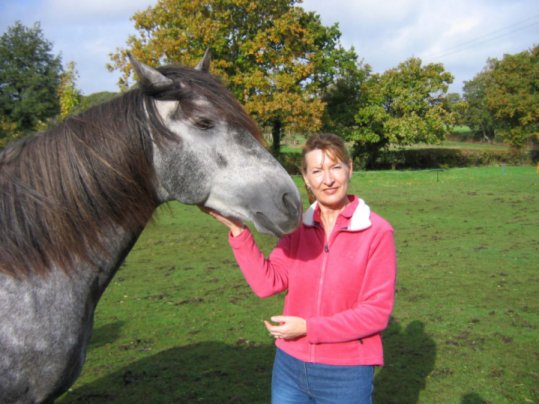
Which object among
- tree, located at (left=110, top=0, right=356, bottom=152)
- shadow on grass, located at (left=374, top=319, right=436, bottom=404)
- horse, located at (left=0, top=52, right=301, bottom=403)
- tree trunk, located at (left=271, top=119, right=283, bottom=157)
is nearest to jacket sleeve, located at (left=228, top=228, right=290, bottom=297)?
horse, located at (left=0, top=52, right=301, bottom=403)

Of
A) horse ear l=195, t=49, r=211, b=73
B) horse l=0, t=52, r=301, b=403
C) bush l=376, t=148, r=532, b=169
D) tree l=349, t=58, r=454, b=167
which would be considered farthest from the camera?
bush l=376, t=148, r=532, b=169

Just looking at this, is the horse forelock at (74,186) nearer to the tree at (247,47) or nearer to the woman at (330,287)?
the woman at (330,287)

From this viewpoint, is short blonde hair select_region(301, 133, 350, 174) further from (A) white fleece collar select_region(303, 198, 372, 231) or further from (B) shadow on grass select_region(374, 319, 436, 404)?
(B) shadow on grass select_region(374, 319, 436, 404)

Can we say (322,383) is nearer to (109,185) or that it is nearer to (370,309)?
(370,309)

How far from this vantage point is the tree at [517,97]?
35750mm

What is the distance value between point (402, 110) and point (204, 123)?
3228 cm

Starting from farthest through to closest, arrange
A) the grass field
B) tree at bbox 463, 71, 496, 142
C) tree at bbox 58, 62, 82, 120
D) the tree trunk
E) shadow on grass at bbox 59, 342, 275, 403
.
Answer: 1. tree at bbox 463, 71, 496, 142
2. the tree trunk
3. tree at bbox 58, 62, 82, 120
4. the grass field
5. shadow on grass at bbox 59, 342, 275, 403

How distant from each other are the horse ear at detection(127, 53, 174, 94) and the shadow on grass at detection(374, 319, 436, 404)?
3126mm

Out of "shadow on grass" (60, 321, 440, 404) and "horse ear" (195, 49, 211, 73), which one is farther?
"shadow on grass" (60, 321, 440, 404)

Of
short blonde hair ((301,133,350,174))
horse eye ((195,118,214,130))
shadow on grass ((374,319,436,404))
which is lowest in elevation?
shadow on grass ((374,319,436,404))

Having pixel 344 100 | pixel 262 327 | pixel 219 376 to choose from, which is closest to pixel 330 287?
pixel 219 376

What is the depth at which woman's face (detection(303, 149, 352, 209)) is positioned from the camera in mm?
2178

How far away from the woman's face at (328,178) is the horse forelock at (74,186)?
79 cm

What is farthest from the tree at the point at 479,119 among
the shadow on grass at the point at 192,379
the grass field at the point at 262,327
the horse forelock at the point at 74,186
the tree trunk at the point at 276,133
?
the horse forelock at the point at 74,186
